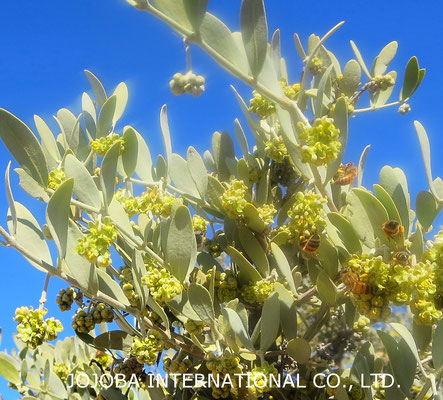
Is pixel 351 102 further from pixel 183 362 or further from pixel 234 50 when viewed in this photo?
pixel 183 362

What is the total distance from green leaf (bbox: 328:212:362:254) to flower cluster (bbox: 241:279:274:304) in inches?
13.6

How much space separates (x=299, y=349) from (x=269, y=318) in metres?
0.24

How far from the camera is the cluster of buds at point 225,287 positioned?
1964mm

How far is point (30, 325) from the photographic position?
1773mm

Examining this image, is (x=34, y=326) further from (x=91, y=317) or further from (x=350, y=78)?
(x=350, y=78)

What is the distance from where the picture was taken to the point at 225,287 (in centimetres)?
197

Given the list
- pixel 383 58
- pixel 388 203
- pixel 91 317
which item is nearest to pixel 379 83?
pixel 383 58

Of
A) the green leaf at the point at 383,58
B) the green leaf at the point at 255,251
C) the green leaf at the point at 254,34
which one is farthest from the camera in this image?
the green leaf at the point at 383,58

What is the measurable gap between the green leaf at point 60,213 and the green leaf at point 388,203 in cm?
101

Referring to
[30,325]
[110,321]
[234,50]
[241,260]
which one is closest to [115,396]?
[110,321]

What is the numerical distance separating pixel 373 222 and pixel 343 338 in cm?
200

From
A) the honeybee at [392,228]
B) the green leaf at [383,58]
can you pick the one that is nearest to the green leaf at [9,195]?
the honeybee at [392,228]

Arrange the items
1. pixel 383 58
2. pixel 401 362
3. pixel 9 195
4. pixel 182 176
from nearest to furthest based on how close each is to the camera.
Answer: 1. pixel 9 195
2. pixel 401 362
3. pixel 182 176
4. pixel 383 58

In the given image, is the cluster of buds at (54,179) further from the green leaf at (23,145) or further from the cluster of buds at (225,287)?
the cluster of buds at (225,287)
